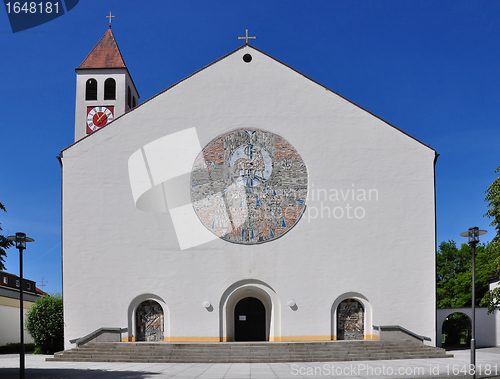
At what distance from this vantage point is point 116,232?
20.8 meters

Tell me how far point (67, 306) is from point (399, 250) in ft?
45.5

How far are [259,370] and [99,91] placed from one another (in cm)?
1940

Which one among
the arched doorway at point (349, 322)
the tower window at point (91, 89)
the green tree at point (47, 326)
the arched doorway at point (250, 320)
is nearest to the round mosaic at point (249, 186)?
the arched doorway at point (250, 320)

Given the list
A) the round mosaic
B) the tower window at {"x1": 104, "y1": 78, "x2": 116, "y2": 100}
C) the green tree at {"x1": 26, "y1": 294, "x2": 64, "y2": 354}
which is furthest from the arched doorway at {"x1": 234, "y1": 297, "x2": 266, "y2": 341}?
the tower window at {"x1": 104, "y1": 78, "x2": 116, "y2": 100}

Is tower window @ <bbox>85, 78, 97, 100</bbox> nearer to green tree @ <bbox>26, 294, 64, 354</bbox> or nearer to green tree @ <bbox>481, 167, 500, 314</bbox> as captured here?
green tree @ <bbox>26, 294, 64, 354</bbox>

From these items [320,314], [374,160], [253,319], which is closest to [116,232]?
[253,319]

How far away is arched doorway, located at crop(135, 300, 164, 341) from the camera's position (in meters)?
20.3

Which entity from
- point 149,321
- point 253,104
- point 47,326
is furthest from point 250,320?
point 253,104

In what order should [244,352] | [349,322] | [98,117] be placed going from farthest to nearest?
[98,117] < [349,322] < [244,352]

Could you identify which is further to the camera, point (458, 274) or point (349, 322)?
point (458, 274)

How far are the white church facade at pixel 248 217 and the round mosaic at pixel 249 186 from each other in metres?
0.05

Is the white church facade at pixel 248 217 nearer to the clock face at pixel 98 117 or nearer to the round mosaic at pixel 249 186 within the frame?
the round mosaic at pixel 249 186

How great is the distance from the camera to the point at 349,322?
2055 cm

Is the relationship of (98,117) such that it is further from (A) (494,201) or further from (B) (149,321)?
(A) (494,201)
